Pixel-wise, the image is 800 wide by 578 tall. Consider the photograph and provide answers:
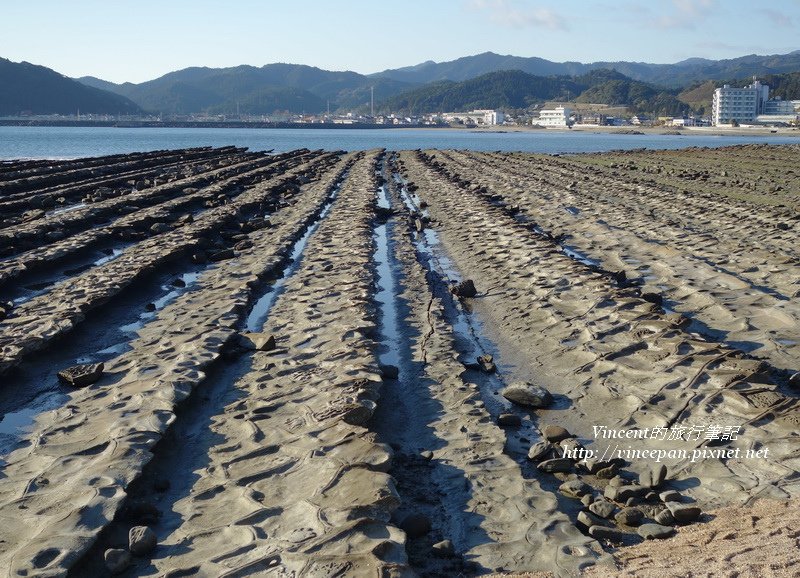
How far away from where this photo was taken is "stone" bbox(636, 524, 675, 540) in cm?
568

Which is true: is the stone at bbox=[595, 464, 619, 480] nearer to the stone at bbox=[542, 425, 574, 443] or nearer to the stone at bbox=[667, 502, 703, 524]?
the stone at bbox=[542, 425, 574, 443]

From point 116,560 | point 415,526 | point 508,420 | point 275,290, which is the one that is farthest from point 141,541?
point 275,290

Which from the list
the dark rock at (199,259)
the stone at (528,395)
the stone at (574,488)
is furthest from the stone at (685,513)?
the dark rock at (199,259)

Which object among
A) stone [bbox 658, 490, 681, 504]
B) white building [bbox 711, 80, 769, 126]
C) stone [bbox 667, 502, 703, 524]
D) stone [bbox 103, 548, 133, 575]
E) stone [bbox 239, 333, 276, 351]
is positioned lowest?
stone [bbox 658, 490, 681, 504]

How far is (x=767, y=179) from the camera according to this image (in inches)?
1400

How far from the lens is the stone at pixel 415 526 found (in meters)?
5.79

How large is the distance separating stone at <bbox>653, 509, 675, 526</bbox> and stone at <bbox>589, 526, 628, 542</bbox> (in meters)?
0.35

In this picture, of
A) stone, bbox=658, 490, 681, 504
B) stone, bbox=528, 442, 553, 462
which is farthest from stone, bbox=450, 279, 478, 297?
stone, bbox=658, 490, 681, 504

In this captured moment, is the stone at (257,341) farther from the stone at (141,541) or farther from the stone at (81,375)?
the stone at (141,541)

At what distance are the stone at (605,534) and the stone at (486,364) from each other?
13.3 feet

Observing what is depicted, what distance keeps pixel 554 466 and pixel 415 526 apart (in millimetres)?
1675

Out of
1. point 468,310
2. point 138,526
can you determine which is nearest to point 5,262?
point 468,310

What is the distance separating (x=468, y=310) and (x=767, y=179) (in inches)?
1110

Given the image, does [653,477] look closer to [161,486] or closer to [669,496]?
[669,496]
